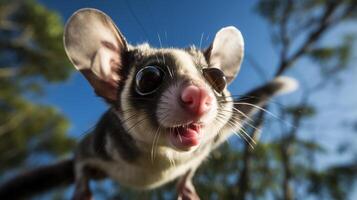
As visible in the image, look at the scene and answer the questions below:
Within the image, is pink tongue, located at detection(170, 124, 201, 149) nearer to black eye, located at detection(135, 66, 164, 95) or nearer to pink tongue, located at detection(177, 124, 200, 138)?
pink tongue, located at detection(177, 124, 200, 138)

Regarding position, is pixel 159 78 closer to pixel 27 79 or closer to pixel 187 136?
pixel 187 136

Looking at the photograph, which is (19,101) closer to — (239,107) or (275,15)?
(275,15)

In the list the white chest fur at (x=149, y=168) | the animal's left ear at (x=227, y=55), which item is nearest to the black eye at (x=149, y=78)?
the animal's left ear at (x=227, y=55)

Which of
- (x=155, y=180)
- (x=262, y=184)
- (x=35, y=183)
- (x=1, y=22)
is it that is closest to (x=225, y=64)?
(x=155, y=180)

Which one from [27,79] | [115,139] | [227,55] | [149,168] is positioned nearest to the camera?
[227,55]

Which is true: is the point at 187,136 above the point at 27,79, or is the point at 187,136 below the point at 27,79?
below

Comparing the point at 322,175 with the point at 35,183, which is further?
the point at 322,175

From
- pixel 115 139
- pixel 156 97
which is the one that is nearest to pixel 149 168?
pixel 115 139
